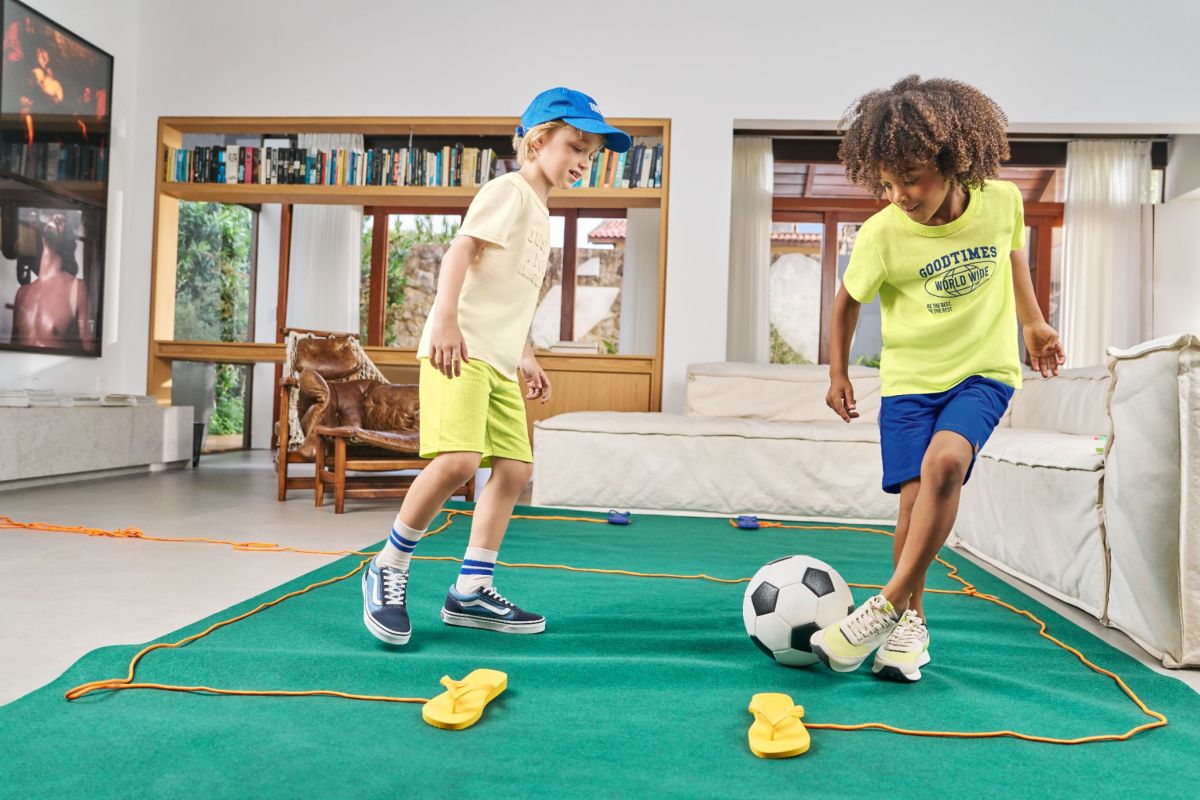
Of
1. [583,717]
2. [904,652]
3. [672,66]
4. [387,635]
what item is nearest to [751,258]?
[672,66]

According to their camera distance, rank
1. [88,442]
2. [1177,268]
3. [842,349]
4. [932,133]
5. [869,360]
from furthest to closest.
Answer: [869,360] < [1177,268] < [88,442] < [842,349] < [932,133]

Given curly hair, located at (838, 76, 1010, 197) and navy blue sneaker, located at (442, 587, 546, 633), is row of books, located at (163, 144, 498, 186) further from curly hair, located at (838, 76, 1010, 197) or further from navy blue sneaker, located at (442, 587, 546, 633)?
curly hair, located at (838, 76, 1010, 197)

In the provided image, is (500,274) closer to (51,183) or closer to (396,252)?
(51,183)

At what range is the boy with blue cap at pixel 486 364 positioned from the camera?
175 cm

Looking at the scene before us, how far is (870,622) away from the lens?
1567 mm

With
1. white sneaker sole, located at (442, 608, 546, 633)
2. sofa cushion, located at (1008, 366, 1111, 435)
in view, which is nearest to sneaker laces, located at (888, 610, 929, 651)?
white sneaker sole, located at (442, 608, 546, 633)

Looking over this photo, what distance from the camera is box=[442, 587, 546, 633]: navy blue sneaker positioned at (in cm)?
188

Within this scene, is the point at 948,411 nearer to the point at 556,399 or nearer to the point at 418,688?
the point at 418,688

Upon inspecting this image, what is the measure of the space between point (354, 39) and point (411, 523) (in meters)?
4.50

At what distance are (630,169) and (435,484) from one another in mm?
3894

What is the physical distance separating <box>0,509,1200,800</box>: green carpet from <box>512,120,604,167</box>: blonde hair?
3.43 feet

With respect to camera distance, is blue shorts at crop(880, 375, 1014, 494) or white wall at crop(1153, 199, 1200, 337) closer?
blue shorts at crop(880, 375, 1014, 494)

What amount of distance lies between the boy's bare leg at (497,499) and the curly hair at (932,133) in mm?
934

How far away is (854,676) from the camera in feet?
5.37
